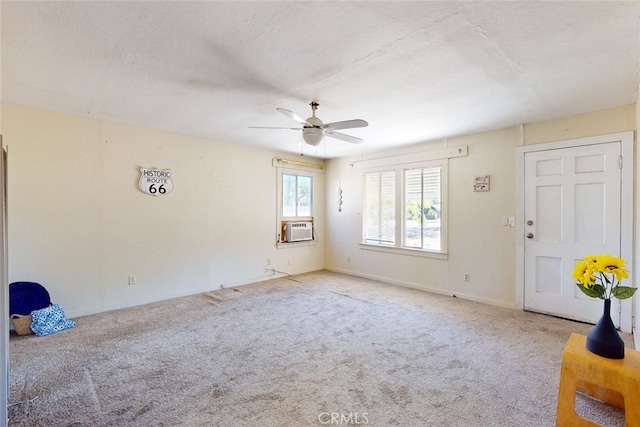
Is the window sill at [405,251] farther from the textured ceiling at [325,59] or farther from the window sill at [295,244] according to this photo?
the textured ceiling at [325,59]

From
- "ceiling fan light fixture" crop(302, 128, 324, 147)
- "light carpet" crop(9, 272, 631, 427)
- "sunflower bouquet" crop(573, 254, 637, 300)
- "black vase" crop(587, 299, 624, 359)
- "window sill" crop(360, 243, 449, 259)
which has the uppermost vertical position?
"ceiling fan light fixture" crop(302, 128, 324, 147)

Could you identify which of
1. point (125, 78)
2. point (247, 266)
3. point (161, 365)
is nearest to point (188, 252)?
point (247, 266)

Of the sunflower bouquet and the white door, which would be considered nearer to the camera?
the sunflower bouquet

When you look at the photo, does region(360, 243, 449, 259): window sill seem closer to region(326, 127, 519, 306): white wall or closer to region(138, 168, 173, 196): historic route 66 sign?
region(326, 127, 519, 306): white wall

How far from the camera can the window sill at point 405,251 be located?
4617 millimetres

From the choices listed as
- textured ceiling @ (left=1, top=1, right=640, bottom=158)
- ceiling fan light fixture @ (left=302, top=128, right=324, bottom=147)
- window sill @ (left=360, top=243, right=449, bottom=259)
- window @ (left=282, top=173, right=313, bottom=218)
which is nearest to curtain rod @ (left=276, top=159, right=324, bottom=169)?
window @ (left=282, top=173, right=313, bottom=218)

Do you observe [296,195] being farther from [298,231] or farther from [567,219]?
[567,219]

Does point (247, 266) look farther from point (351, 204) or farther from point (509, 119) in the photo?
point (509, 119)

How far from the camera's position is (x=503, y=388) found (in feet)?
6.98

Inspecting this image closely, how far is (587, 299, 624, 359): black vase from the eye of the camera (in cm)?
168

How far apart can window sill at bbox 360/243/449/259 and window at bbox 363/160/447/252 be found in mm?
54

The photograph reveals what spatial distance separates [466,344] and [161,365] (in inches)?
108

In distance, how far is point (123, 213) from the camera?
12.7 feet

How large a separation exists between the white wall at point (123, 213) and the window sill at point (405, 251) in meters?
1.88
